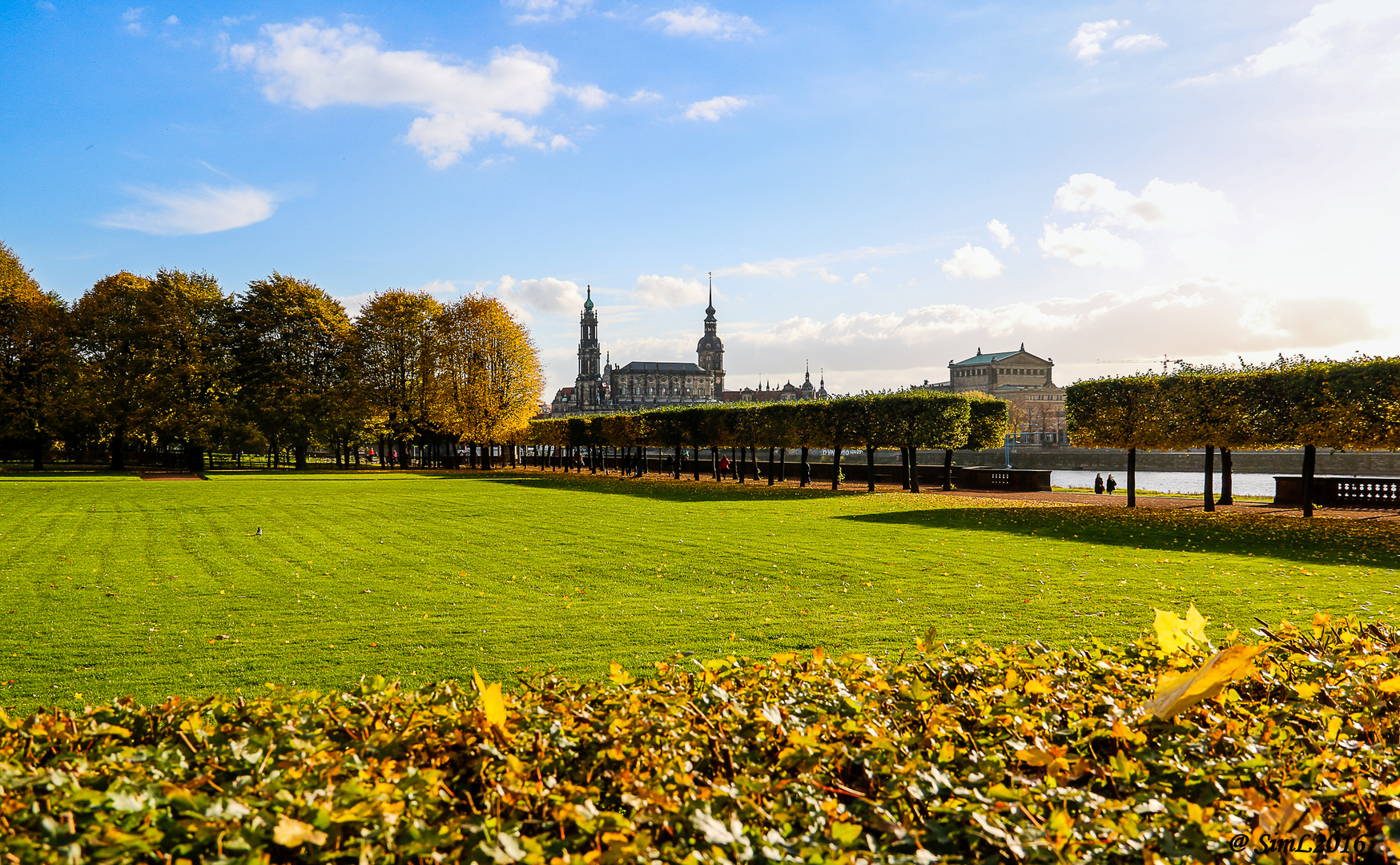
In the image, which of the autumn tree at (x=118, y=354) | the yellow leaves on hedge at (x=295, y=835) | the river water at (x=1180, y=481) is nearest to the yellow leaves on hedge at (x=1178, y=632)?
the yellow leaves on hedge at (x=295, y=835)

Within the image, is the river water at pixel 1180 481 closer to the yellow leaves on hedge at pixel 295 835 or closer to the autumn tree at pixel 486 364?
the autumn tree at pixel 486 364

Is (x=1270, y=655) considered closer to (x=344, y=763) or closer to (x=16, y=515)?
(x=344, y=763)

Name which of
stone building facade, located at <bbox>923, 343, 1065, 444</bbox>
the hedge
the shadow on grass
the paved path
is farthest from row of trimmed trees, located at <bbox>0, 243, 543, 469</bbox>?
stone building facade, located at <bbox>923, 343, 1065, 444</bbox>

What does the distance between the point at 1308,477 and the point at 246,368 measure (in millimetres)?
58581

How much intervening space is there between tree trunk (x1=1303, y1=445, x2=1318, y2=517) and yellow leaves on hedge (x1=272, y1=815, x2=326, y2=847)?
27.3 metres

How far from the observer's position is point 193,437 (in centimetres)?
4825

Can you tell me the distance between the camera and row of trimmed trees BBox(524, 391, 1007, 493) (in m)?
36.1

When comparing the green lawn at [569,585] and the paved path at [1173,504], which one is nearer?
the green lawn at [569,585]

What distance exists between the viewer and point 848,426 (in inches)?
1505

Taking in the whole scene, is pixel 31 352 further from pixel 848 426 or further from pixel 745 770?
pixel 745 770

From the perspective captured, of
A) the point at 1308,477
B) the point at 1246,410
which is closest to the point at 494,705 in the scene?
the point at 1308,477

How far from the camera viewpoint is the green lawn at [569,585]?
7863 millimetres

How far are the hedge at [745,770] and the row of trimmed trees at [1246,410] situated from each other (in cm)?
2380

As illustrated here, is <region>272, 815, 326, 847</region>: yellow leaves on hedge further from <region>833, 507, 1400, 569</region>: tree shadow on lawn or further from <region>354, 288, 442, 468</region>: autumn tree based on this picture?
<region>354, 288, 442, 468</region>: autumn tree
